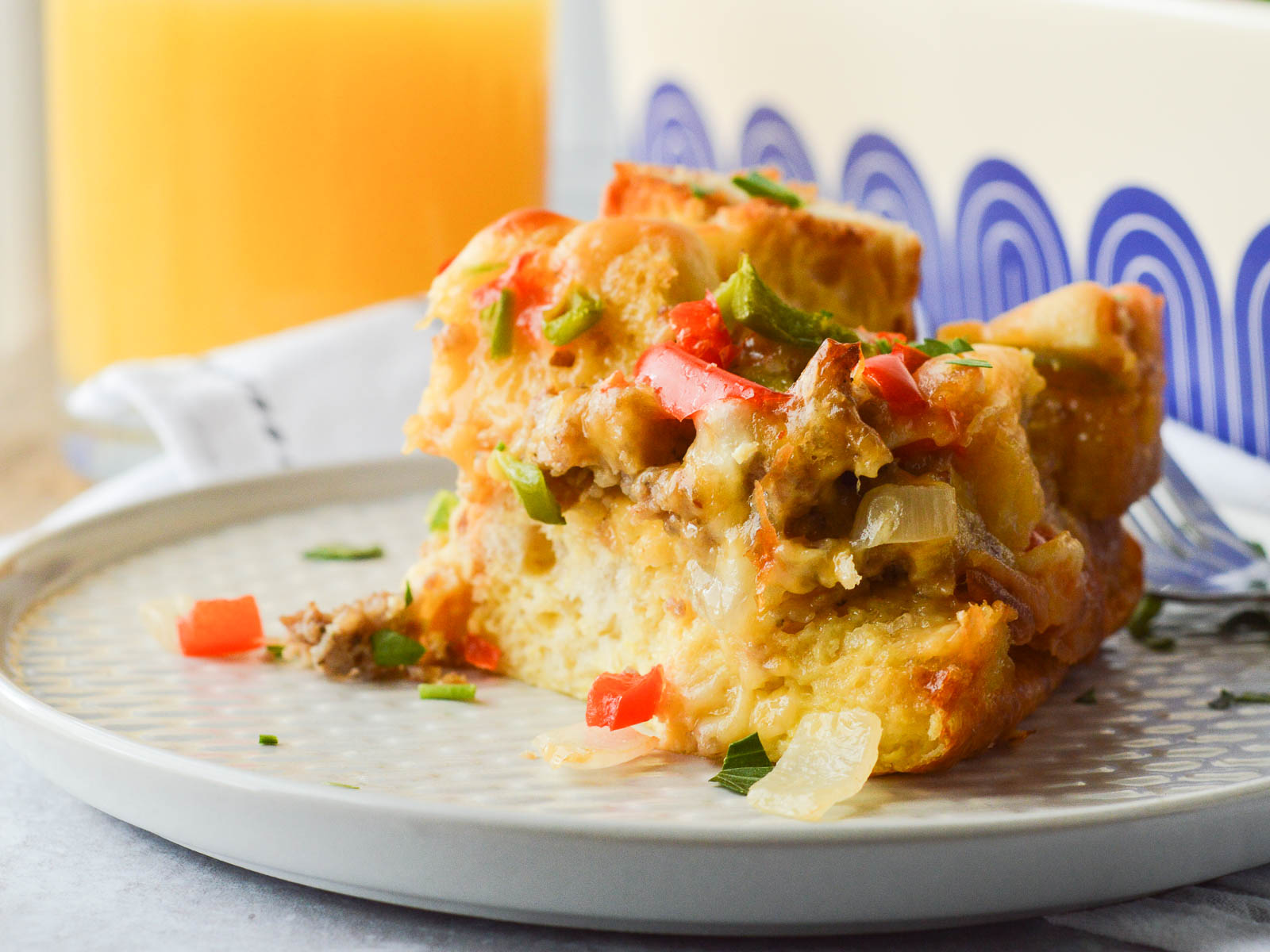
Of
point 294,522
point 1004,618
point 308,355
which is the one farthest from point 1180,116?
point 308,355

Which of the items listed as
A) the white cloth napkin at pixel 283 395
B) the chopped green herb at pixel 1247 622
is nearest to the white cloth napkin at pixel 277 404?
the white cloth napkin at pixel 283 395

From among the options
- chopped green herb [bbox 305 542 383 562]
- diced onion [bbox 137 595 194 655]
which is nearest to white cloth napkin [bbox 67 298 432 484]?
chopped green herb [bbox 305 542 383 562]

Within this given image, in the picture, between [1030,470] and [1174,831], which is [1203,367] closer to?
[1030,470]

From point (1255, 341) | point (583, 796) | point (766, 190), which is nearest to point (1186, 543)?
point (1255, 341)

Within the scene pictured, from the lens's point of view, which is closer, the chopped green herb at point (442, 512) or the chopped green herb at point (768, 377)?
the chopped green herb at point (768, 377)

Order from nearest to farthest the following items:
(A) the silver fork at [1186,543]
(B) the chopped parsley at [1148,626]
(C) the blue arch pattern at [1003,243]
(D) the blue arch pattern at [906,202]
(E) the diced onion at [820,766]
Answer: (E) the diced onion at [820,766] < (B) the chopped parsley at [1148,626] < (A) the silver fork at [1186,543] < (C) the blue arch pattern at [1003,243] < (D) the blue arch pattern at [906,202]

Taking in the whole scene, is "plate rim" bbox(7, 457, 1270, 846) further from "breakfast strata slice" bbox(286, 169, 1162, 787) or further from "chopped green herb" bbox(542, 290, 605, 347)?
"chopped green herb" bbox(542, 290, 605, 347)

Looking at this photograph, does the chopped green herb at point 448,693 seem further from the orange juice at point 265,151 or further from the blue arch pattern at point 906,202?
the orange juice at point 265,151
